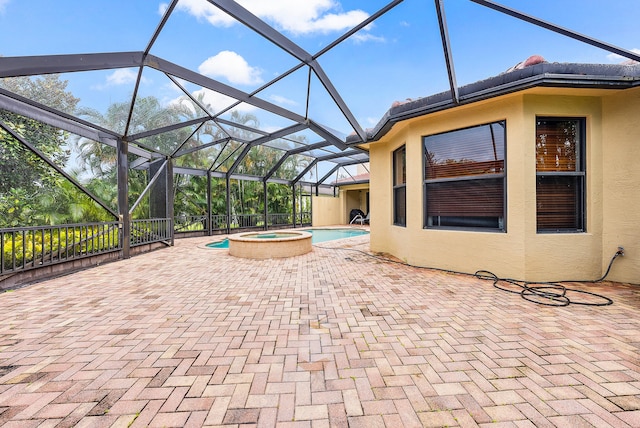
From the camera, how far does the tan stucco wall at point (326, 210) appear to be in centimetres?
1616

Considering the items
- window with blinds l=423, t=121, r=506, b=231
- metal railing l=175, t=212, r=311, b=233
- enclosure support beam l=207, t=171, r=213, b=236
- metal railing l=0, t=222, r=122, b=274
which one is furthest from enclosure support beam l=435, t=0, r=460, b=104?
metal railing l=175, t=212, r=311, b=233

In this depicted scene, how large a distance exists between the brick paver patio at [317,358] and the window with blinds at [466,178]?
133 cm

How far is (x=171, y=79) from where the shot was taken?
5207 millimetres

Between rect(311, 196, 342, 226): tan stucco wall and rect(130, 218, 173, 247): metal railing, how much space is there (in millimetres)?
9031

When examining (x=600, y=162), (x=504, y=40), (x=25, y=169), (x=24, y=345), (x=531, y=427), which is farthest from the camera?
(x=25, y=169)

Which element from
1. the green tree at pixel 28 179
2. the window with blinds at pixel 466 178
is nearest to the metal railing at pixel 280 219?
the green tree at pixel 28 179

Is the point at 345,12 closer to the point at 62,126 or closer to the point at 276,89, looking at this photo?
the point at 276,89

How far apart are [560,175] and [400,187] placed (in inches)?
104

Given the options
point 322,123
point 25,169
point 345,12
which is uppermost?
point 345,12

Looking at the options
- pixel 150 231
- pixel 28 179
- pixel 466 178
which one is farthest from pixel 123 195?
pixel 466 178

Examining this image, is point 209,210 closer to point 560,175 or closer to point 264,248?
point 264,248

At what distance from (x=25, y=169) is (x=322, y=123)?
8733 mm

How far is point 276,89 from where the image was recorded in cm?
602

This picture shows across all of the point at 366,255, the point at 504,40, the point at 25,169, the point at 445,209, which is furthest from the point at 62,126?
the point at 504,40
